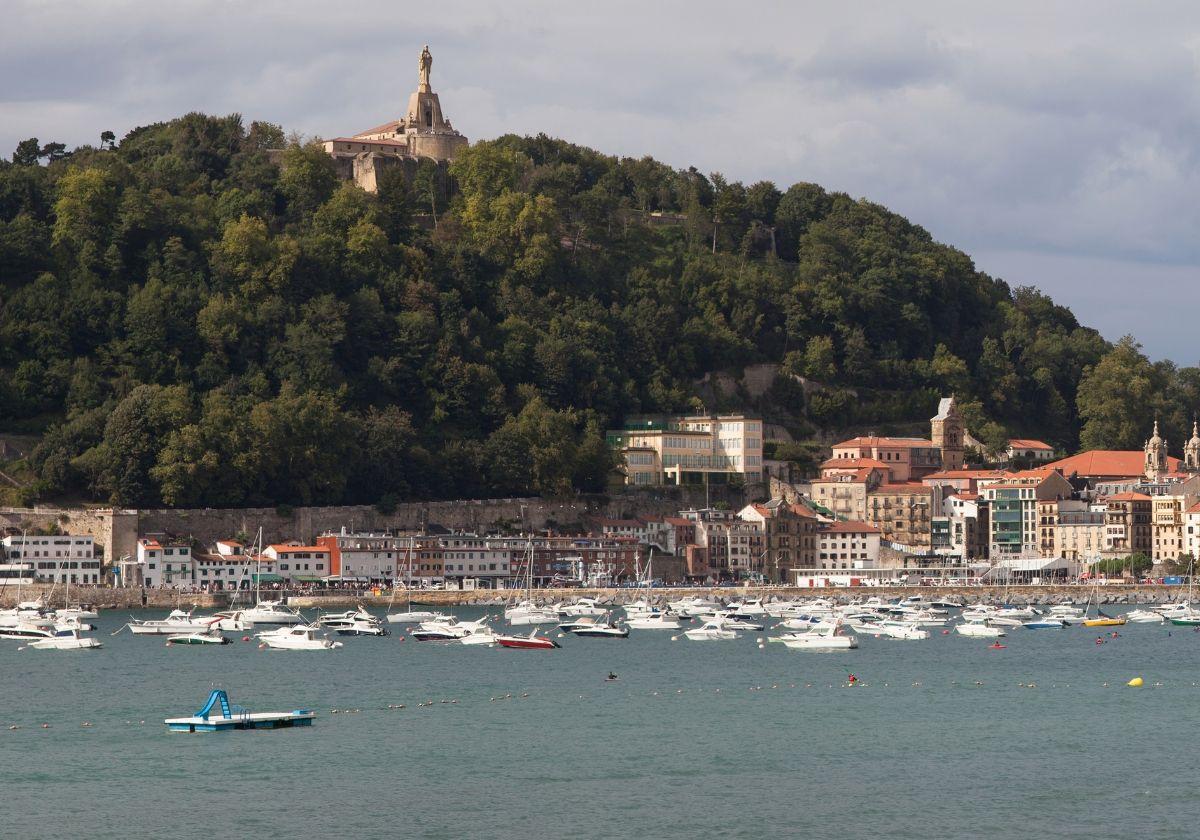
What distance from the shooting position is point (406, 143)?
129250 mm

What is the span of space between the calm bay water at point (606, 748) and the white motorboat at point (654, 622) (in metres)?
12.4

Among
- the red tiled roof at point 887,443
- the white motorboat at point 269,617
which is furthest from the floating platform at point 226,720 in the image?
the red tiled roof at point 887,443

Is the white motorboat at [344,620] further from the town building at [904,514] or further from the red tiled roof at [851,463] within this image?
the red tiled roof at [851,463]

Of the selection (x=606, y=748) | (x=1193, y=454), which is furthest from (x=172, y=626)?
(x=1193, y=454)

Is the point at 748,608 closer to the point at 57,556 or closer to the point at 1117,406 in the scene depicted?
the point at 57,556

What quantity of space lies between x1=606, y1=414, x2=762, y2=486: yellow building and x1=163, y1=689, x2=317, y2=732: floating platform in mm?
65579

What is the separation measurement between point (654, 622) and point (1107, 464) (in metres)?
45.0

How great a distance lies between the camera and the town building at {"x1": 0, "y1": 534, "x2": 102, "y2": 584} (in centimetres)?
9300

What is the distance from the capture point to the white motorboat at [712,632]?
76125 millimetres

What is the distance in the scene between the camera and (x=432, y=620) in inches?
3209

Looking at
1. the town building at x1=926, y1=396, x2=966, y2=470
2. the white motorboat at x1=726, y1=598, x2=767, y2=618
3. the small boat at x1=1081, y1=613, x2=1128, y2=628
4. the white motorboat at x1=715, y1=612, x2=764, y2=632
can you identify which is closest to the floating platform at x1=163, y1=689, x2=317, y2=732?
the white motorboat at x1=715, y1=612, x2=764, y2=632

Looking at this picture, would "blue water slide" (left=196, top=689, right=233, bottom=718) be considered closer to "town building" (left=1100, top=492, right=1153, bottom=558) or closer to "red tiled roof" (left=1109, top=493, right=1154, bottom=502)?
"town building" (left=1100, top=492, right=1153, bottom=558)

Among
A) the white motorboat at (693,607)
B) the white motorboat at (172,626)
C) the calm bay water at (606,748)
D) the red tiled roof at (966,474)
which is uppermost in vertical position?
the red tiled roof at (966,474)

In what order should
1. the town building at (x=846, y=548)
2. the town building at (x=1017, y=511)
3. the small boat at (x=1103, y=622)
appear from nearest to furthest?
the small boat at (x=1103, y=622), the town building at (x=846, y=548), the town building at (x=1017, y=511)
